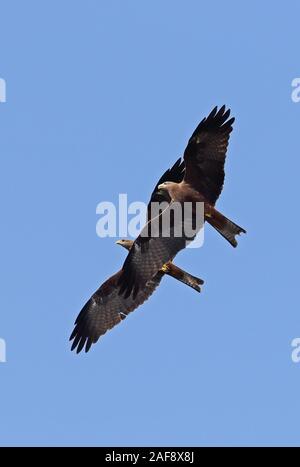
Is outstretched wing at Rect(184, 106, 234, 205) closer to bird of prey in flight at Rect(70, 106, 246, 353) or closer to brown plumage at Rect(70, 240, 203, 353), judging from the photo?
bird of prey in flight at Rect(70, 106, 246, 353)

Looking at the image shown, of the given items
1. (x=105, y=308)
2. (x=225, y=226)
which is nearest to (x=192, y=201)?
(x=225, y=226)

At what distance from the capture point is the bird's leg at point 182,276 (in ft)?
72.2

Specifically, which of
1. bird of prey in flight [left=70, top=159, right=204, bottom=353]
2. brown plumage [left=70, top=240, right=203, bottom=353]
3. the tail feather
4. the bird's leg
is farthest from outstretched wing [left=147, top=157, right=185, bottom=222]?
the tail feather

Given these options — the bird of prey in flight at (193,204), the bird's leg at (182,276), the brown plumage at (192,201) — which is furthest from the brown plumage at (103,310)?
the brown plumage at (192,201)

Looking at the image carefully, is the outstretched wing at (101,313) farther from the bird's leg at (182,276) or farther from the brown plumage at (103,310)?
the bird's leg at (182,276)

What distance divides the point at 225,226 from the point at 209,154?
1088mm

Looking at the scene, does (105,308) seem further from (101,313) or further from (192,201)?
(192,201)

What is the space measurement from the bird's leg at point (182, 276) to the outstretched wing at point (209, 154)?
1366 mm

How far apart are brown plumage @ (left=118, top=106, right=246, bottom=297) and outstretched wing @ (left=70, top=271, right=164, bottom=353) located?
129cm
